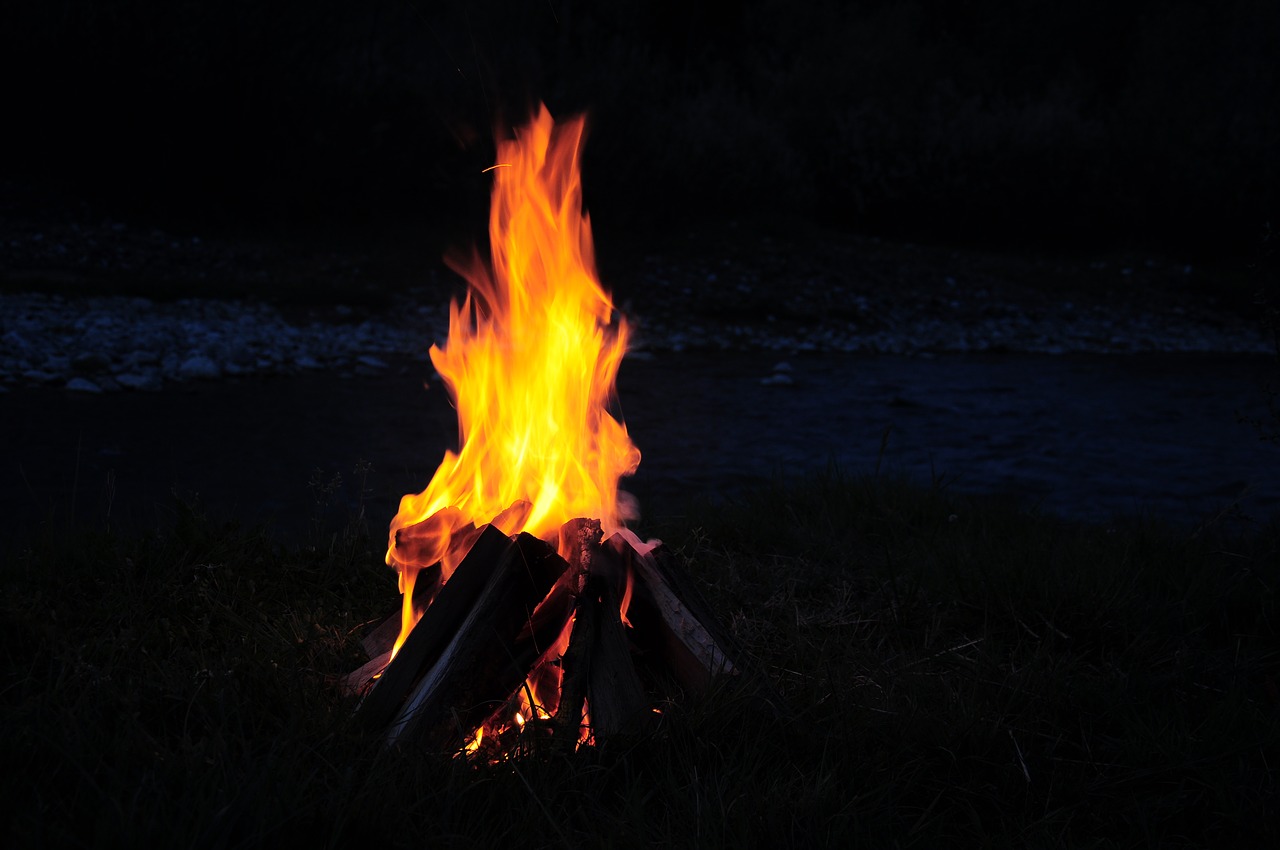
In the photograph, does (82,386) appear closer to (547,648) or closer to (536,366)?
(536,366)

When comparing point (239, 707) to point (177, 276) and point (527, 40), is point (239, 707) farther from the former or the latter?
point (527, 40)

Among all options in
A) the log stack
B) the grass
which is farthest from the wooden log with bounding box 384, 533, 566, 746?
the grass

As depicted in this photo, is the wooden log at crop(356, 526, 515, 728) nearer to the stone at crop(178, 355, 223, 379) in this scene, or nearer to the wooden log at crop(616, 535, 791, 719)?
the wooden log at crop(616, 535, 791, 719)

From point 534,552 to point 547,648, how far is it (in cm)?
31

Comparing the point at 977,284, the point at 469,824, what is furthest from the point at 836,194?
the point at 469,824

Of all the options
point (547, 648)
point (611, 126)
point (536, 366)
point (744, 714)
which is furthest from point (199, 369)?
point (611, 126)

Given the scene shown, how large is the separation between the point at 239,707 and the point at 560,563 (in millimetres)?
781

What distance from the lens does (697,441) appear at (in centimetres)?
684

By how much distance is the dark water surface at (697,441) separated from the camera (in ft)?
16.5

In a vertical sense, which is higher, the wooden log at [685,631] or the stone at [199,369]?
the wooden log at [685,631]

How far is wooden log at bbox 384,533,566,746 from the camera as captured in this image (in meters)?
2.14

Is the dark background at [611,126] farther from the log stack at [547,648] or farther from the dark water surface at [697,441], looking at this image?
the log stack at [547,648]

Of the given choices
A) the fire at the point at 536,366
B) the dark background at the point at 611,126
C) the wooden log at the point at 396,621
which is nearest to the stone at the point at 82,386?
the dark background at the point at 611,126

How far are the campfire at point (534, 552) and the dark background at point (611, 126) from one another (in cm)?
760
